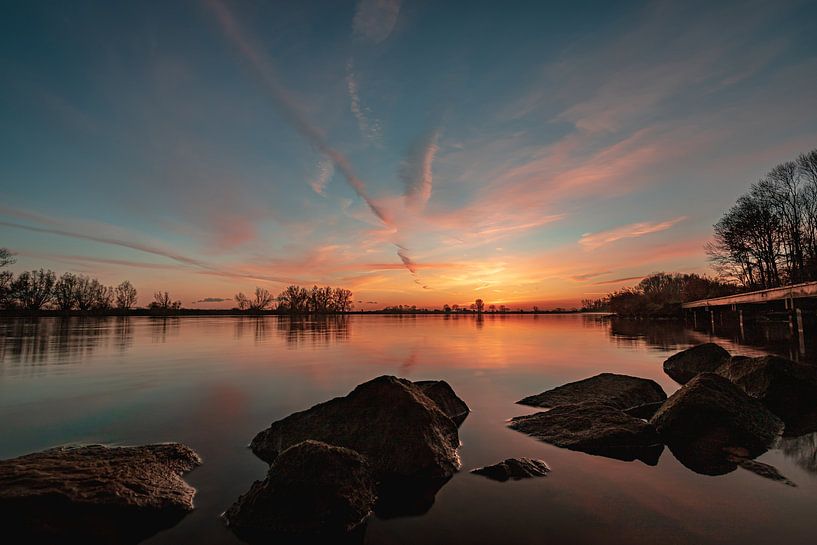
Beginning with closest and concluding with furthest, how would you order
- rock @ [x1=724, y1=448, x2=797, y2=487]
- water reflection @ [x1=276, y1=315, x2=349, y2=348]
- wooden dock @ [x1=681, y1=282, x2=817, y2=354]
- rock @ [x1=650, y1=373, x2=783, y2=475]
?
rock @ [x1=724, y1=448, x2=797, y2=487] < rock @ [x1=650, y1=373, x2=783, y2=475] < wooden dock @ [x1=681, y1=282, x2=817, y2=354] < water reflection @ [x1=276, y1=315, x2=349, y2=348]

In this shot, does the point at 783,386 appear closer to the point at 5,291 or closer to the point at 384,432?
the point at 384,432

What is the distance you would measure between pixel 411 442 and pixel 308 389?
794 centimetres

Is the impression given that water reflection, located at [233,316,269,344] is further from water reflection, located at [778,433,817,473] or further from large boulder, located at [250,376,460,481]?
water reflection, located at [778,433,817,473]

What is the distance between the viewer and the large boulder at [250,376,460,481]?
19.8ft

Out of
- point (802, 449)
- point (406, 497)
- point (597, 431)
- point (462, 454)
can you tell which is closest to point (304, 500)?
point (406, 497)

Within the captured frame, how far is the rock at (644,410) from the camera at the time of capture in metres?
9.45

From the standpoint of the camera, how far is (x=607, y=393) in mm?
10180

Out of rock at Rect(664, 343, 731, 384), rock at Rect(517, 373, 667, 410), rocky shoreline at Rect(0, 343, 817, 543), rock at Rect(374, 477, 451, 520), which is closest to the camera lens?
rocky shoreline at Rect(0, 343, 817, 543)

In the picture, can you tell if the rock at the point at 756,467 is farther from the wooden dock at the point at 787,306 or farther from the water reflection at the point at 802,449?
A: the wooden dock at the point at 787,306

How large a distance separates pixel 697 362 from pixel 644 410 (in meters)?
7.66

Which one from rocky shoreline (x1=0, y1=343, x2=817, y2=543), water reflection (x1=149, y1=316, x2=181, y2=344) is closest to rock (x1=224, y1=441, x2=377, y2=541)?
rocky shoreline (x1=0, y1=343, x2=817, y2=543)

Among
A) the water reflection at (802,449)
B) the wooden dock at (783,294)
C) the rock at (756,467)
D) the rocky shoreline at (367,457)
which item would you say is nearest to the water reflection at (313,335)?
the rocky shoreline at (367,457)

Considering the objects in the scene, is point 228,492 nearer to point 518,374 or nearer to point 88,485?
point 88,485

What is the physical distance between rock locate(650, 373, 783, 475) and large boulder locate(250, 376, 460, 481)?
389 cm
